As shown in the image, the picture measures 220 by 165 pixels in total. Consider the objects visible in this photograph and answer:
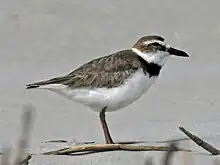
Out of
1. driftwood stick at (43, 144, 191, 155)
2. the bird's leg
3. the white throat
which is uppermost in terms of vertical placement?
the white throat

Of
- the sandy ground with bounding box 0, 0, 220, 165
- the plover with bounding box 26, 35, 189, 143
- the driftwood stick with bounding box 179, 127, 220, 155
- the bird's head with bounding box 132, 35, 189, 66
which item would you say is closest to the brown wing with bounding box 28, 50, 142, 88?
the plover with bounding box 26, 35, 189, 143

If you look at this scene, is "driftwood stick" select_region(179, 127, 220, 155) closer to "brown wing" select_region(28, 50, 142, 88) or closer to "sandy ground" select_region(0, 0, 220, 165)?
"sandy ground" select_region(0, 0, 220, 165)

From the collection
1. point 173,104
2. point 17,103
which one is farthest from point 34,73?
point 173,104

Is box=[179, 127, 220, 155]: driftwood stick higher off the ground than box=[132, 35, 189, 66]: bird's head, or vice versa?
box=[132, 35, 189, 66]: bird's head

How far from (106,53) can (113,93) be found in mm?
2130

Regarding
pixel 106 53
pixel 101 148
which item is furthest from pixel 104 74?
→ pixel 106 53

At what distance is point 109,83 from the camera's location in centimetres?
444

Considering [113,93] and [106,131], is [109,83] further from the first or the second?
[106,131]

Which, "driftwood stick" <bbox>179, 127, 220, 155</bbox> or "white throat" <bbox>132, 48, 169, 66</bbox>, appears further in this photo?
"white throat" <bbox>132, 48, 169, 66</bbox>

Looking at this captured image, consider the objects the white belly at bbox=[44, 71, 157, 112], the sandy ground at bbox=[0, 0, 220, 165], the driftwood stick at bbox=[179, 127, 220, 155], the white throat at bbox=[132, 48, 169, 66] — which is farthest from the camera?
the sandy ground at bbox=[0, 0, 220, 165]

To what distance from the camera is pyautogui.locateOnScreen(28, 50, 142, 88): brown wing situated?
14.5ft

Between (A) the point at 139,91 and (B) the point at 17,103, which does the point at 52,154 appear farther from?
(B) the point at 17,103

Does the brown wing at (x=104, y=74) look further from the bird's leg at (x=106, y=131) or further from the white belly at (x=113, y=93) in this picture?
the bird's leg at (x=106, y=131)

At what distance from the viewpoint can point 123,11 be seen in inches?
288
